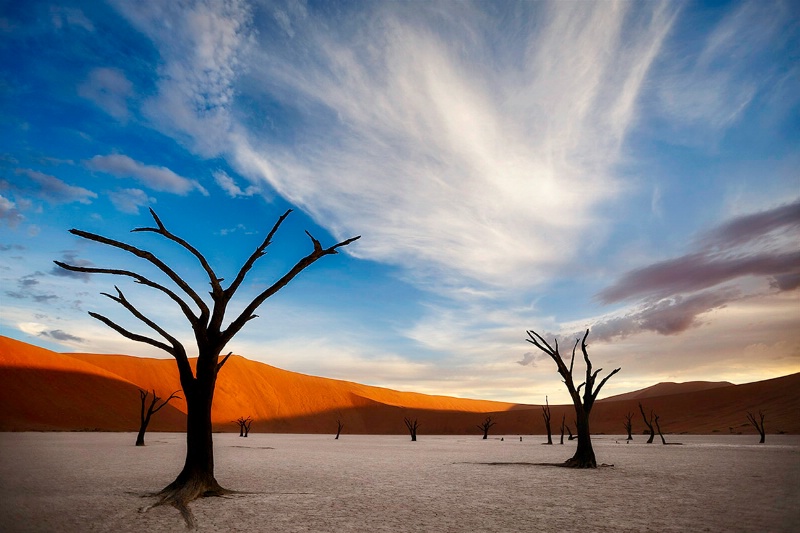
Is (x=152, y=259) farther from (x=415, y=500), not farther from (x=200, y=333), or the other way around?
(x=415, y=500)

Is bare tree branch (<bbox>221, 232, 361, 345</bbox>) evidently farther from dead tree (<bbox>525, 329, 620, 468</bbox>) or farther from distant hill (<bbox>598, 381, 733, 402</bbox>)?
distant hill (<bbox>598, 381, 733, 402</bbox>)

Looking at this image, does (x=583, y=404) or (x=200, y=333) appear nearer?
(x=200, y=333)

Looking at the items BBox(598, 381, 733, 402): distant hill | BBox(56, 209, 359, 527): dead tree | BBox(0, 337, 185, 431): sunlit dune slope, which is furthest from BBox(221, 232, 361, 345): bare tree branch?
BBox(598, 381, 733, 402): distant hill

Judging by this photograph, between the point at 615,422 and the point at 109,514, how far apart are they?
103010 mm

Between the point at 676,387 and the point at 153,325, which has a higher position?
the point at 676,387

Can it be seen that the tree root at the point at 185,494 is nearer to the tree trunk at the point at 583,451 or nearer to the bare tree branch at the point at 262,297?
the bare tree branch at the point at 262,297

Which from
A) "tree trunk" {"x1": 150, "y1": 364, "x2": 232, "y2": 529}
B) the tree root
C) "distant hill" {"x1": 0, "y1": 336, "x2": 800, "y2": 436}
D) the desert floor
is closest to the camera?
the desert floor

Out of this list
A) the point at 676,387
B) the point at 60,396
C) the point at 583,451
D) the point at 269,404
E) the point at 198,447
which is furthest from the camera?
the point at 676,387

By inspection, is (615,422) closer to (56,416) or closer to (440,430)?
(440,430)

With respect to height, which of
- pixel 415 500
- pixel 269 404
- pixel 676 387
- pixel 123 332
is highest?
pixel 676 387

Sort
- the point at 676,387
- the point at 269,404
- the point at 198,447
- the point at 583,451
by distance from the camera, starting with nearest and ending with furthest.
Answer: the point at 198,447 < the point at 583,451 < the point at 269,404 < the point at 676,387

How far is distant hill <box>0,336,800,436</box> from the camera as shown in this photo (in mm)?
62156

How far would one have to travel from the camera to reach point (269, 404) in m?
100

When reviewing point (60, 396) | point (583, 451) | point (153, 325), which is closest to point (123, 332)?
point (153, 325)
